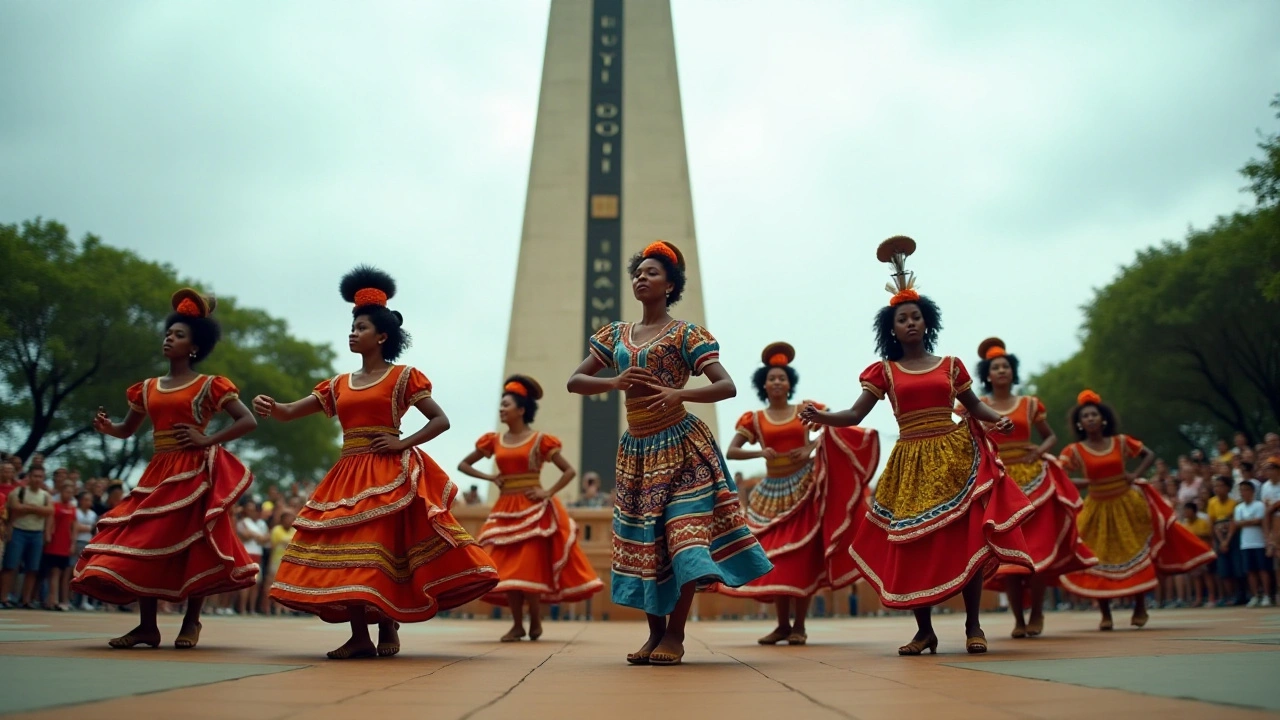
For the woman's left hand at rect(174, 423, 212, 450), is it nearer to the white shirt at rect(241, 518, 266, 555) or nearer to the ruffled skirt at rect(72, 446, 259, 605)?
the ruffled skirt at rect(72, 446, 259, 605)

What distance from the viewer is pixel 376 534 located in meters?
5.94

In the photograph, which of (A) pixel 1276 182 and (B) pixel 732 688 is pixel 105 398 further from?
(B) pixel 732 688

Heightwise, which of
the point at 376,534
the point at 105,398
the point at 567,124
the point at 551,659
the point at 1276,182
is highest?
the point at 567,124

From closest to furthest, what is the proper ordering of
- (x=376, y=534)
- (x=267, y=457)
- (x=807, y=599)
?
(x=376, y=534), (x=807, y=599), (x=267, y=457)

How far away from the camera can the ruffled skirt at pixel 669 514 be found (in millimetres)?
5602

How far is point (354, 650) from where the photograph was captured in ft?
18.9

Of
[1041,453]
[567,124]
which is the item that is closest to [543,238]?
[567,124]

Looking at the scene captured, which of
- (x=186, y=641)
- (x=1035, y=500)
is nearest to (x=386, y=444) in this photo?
(x=186, y=641)

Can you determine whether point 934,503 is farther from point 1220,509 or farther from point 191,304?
point 1220,509

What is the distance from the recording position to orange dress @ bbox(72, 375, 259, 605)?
20.2 ft

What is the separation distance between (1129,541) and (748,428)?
3575 mm

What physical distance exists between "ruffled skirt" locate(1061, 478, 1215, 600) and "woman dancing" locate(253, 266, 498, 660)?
5.72 m

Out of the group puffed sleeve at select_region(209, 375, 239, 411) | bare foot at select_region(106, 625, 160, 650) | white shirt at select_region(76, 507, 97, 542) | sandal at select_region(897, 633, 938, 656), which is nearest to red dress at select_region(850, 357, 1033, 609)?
sandal at select_region(897, 633, 938, 656)

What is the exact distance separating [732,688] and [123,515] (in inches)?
153
